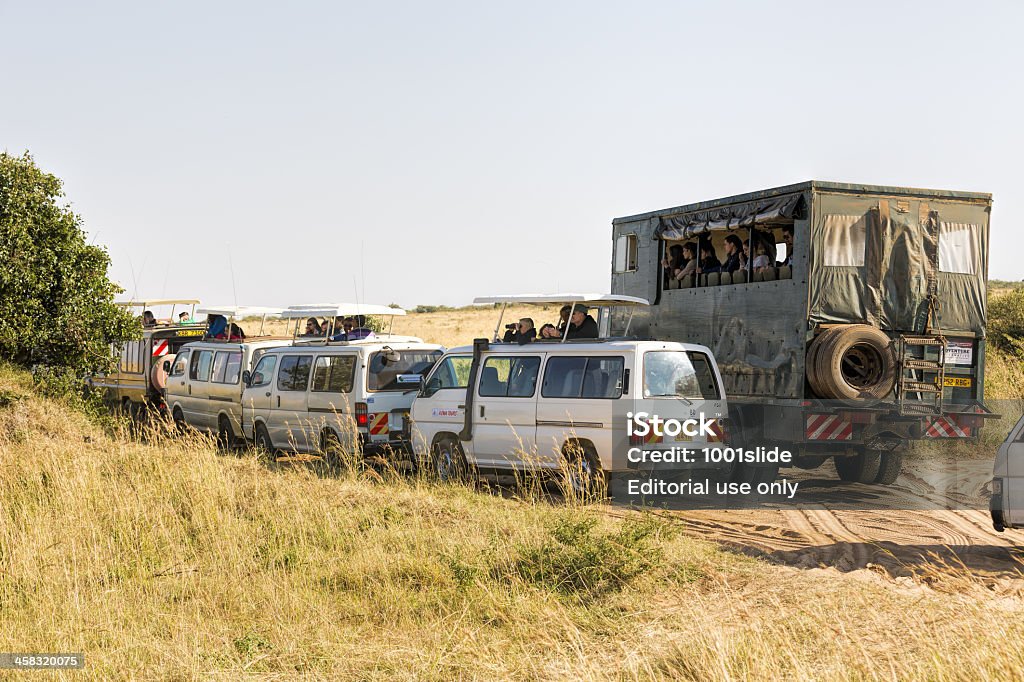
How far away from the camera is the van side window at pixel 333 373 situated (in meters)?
14.2

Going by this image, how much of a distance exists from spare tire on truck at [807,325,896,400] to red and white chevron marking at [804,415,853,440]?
29 centimetres

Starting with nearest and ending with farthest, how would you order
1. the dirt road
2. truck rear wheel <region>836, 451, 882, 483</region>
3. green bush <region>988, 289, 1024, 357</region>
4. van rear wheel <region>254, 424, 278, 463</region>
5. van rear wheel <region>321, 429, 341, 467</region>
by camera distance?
the dirt road < truck rear wheel <region>836, 451, 882, 483</region> < van rear wheel <region>321, 429, 341, 467</region> < van rear wheel <region>254, 424, 278, 463</region> < green bush <region>988, 289, 1024, 357</region>

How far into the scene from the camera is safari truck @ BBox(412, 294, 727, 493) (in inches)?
436

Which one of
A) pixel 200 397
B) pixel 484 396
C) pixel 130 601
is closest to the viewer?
pixel 130 601

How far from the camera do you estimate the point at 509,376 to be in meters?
12.2

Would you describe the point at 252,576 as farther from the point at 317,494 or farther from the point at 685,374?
the point at 685,374

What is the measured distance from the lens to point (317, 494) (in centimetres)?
1102

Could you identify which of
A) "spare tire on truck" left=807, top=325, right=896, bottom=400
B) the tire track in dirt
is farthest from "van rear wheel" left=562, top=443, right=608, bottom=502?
"spare tire on truck" left=807, top=325, right=896, bottom=400

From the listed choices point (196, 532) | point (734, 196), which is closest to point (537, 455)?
point (196, 532)

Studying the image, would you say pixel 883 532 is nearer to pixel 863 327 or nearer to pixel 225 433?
pixel 863 327

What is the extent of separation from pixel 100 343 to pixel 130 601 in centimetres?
990

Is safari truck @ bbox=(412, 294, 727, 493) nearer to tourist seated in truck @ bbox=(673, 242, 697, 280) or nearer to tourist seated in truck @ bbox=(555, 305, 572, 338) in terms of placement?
tourist seated in truck @ bbox=(555, 305, 572, 338)

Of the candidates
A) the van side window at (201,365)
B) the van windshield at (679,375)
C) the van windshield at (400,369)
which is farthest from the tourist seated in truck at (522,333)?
the van side window at (201,365)

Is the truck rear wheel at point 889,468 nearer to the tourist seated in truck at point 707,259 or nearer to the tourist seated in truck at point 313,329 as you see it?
the tourist seated in truck at point 707,259
